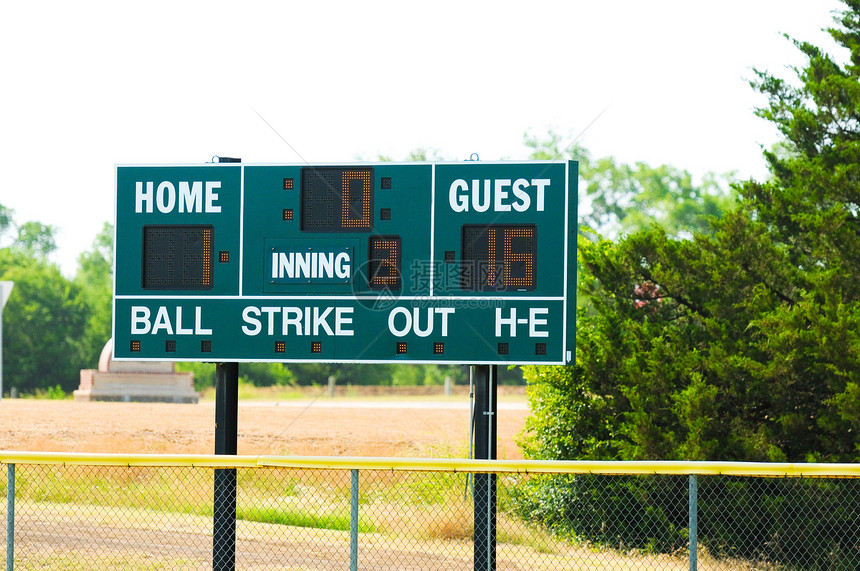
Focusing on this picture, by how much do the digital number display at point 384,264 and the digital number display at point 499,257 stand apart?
671 millimetres

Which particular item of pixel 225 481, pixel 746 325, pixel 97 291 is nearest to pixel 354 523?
pixel 225 481

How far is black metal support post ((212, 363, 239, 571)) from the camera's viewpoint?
370 inches

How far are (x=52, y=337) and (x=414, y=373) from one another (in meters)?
21.3

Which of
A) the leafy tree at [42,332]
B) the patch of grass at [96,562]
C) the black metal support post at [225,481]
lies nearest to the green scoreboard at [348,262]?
the black metal support post at [225,481]

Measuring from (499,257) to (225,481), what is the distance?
11.5 feet

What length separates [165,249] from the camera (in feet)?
33.1

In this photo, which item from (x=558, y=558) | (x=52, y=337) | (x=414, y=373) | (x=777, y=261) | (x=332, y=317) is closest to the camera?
(x=332, y=317)

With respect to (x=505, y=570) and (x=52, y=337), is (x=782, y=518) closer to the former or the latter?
(x=505, y=570)

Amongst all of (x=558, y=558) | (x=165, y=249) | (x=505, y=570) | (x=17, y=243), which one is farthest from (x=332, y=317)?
(x=17, y=243)

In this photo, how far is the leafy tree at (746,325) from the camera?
12398 mm

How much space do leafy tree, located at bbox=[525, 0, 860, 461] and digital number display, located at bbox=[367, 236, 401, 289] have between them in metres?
4.84

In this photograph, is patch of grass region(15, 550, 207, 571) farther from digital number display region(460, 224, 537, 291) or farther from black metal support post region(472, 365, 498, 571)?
digital number display region(460, 224, 537, 291)

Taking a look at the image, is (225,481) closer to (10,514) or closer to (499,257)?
(10,514)

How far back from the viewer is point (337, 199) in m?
9.87
